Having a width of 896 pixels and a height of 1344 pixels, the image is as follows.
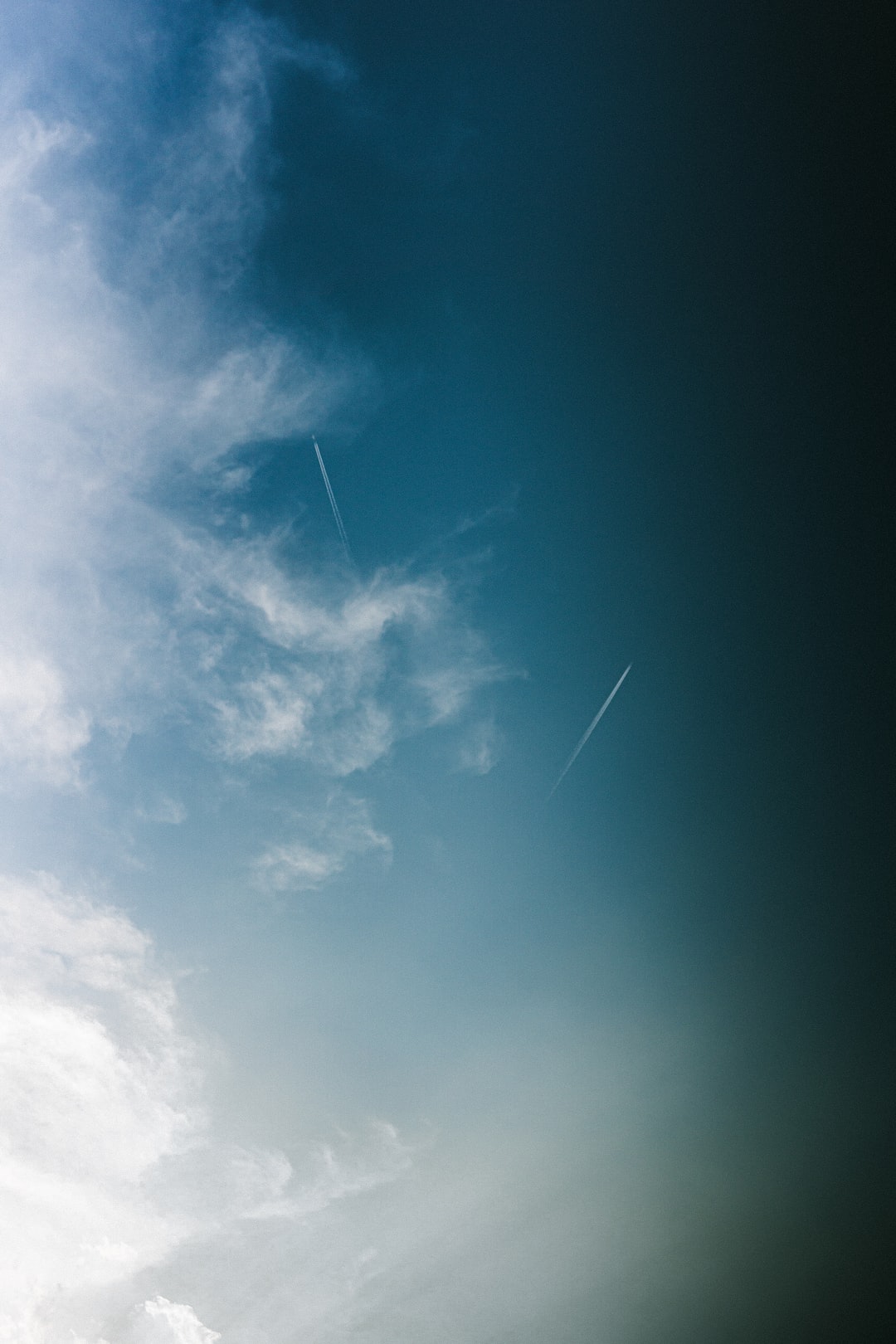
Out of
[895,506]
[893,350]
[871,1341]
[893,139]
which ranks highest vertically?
[893,139]

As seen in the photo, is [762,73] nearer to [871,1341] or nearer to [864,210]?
[864,210]

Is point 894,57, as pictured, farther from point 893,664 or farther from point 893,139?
point 893,664

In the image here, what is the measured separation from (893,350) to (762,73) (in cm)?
890

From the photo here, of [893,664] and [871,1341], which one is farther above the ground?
[893,664]

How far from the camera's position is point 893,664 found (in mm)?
24625

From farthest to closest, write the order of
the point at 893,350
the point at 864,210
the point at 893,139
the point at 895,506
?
the point at 895,506 < the point at 893,350 < the point at 864,210 < the point at 893,139

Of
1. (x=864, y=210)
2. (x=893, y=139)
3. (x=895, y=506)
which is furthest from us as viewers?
(x=895, y=506)

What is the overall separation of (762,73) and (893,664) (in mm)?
20542

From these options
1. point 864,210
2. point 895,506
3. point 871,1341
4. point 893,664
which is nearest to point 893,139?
point 864,210

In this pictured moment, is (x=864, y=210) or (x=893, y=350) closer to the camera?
(x=864, y=210)

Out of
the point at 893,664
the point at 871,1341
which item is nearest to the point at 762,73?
the point at 893,664

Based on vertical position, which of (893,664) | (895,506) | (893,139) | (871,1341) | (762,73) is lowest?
(871,1341)

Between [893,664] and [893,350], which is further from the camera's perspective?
[893,664]

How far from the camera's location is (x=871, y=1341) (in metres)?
43.1
